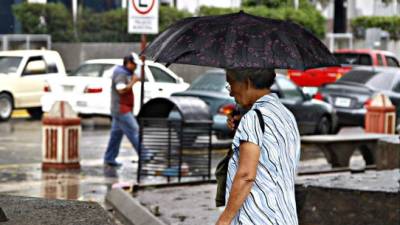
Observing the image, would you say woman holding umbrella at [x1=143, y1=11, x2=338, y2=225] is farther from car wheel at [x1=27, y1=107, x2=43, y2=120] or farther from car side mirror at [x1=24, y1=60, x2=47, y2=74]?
car wheel at [x1=27, y1=107, x2=43, y2=120]

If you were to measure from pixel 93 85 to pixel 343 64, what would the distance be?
9.24 metres

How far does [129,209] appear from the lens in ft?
35.5

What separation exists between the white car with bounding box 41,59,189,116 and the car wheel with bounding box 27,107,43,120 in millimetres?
1382

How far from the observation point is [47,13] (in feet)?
84.3

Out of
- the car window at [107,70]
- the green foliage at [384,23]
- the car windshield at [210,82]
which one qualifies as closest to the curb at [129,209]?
the car windshield at [210,82]

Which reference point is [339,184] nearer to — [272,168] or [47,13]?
[272,168]

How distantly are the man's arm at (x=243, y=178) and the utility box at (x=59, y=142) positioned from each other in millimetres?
9981

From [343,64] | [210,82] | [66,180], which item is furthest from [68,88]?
[343,64]

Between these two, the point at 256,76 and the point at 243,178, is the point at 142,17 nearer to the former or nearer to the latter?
the point at 256,76

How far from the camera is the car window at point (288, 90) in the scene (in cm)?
2041

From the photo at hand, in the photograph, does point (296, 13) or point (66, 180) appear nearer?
point (66, 180)

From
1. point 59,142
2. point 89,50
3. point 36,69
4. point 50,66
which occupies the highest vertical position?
point 89,50

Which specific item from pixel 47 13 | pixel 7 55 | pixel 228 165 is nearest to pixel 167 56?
pixel 228 165

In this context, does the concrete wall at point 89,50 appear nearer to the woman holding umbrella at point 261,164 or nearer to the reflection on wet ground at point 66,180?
the reflection on wet ground at point 66,180
